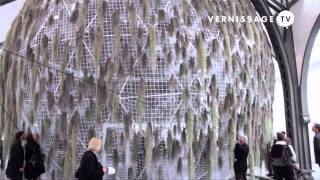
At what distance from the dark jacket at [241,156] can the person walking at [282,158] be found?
0.85m

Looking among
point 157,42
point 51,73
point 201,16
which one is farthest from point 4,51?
point 201,16

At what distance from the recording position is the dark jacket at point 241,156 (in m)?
5.45

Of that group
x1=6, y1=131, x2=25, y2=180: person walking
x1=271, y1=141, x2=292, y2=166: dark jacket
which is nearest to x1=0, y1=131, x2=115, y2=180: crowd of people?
x1=6, y1=131, x2=25, y2=180: person walking

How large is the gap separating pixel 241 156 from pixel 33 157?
2373 mm

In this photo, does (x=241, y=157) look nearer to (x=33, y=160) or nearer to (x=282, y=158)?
(x=282, y=158)

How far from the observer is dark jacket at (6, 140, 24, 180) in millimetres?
5353

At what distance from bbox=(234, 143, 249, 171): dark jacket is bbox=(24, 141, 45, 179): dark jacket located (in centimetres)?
220

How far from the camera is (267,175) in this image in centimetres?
870

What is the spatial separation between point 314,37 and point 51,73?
344 inches

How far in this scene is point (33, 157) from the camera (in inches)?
201

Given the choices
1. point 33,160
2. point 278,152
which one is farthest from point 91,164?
point 278,152

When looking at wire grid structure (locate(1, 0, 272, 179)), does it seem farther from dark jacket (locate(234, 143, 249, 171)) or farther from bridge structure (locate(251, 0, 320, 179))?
bridge structure (locate(251, 0, 320, 179))

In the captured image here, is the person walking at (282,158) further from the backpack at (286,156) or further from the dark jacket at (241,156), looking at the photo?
the dark jacket at (241,156)

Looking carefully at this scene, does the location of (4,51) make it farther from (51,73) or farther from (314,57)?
(314,57)
